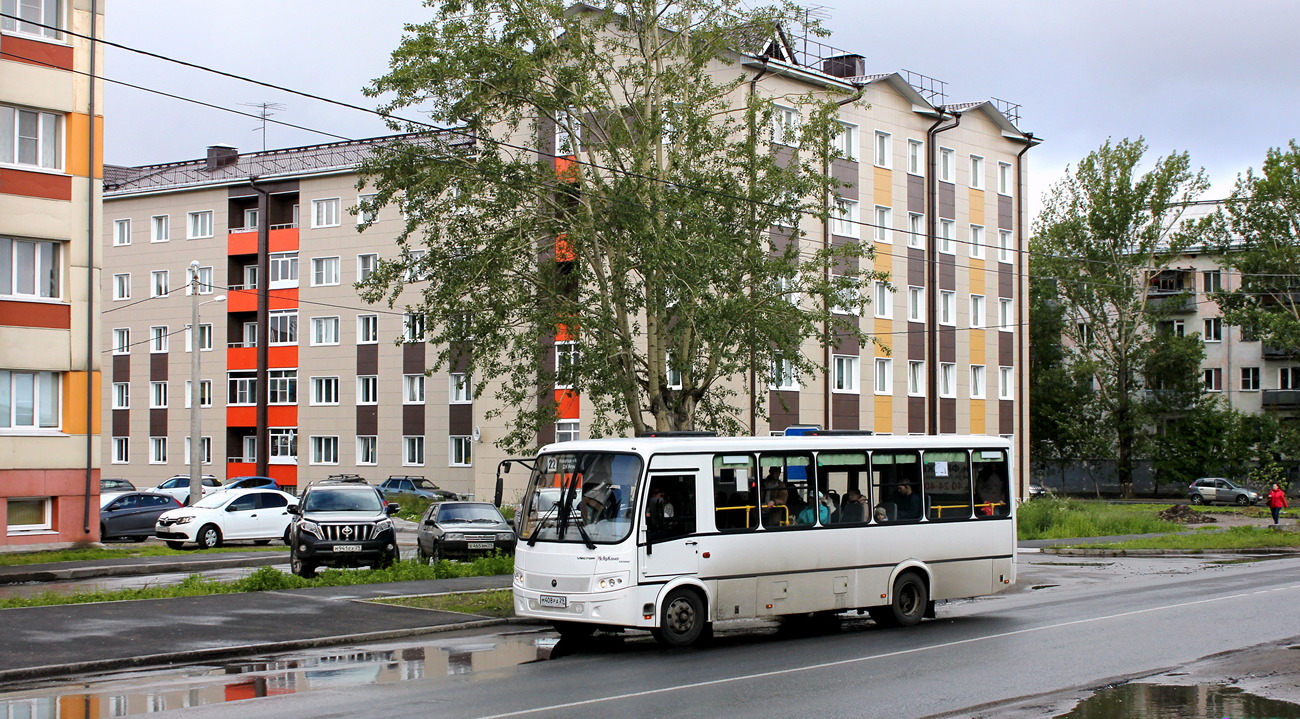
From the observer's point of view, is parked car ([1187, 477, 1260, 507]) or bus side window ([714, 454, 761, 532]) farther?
parked car ([1187, 477, 1260, 507])

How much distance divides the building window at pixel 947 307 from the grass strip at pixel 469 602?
3750cm

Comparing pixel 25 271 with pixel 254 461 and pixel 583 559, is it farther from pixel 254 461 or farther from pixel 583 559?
pixel 254 461

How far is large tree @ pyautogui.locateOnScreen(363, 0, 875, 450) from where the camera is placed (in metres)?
24.1

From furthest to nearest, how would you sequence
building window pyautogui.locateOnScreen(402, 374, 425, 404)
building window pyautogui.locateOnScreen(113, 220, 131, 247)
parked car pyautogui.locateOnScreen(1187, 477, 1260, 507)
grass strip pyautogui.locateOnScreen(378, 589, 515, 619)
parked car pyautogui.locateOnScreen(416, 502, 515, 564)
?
parked car pyautogui.locateOnScreen(1187, 477, 1260, 507), building window pyautogui.locateOnScreen(113, 220, 131, 247), building window pyautogui.locateOnScreen(402, 374, 425, 404), parked car pyautogui.locateOnScreen(416, 502, 515, 564), grass strip pyautogui.locateOnScreen(378, 589, 515, 619)

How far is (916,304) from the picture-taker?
53.1m

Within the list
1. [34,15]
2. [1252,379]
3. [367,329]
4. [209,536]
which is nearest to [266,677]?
[209,536]

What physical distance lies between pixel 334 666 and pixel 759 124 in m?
15.8

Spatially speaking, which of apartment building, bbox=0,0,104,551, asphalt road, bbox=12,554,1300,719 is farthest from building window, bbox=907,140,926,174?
asphalt road, bbox=12,554,1300,719

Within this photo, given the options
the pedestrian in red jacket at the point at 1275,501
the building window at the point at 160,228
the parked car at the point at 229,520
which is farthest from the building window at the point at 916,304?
the building window at the point at 160,228

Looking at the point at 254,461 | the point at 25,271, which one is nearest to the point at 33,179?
the point at 25,271

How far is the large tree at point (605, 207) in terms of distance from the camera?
79.0ft

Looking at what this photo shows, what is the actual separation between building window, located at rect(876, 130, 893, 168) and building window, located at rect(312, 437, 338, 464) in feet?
92.1

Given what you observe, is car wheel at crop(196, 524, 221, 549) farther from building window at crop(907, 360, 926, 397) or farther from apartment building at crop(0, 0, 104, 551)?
building window at crop(907, 360, 926, 397)

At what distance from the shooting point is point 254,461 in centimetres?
6094
